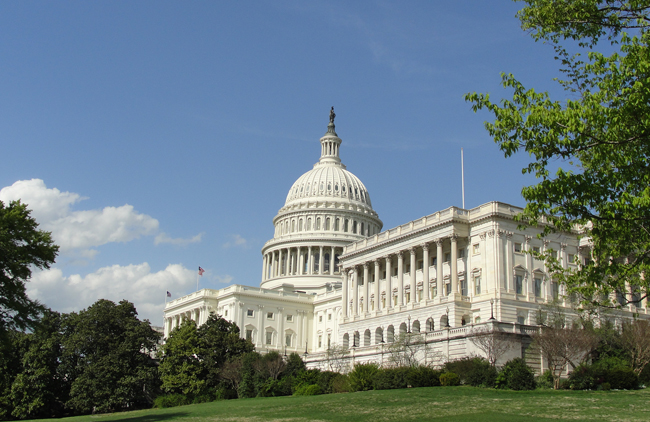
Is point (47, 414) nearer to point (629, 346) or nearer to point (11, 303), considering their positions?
point (11, 303)

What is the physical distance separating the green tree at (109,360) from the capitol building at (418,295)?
64.4ft

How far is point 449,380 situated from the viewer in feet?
176

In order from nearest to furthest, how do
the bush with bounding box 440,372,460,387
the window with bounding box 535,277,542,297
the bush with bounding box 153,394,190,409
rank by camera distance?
the bush with bounding box 440,372,460,387
the bush with bounding box 153,394,190,409
the window with bounding box 535,277,542,297

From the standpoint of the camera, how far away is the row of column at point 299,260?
141 m

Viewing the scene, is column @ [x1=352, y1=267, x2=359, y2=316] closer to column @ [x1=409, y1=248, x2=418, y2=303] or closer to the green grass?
column @ [x1=409, y1=248, x2=418, y2=303]

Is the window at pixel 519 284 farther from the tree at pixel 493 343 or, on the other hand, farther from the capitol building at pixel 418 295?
the tree at pixel 493 343

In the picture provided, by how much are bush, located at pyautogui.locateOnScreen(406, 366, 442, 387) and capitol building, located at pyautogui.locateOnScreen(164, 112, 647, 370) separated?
6735mm

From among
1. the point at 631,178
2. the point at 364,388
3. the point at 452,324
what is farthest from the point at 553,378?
the point at 631,178

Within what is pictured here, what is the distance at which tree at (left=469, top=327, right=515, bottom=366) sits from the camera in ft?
186

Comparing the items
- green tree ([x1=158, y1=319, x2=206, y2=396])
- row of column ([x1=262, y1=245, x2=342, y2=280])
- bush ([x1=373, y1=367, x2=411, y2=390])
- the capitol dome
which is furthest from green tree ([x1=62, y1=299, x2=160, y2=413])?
row of column ([x1=262, y1=245, x2=342, y2=280])

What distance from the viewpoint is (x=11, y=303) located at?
3997cm

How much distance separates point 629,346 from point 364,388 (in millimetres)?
21934

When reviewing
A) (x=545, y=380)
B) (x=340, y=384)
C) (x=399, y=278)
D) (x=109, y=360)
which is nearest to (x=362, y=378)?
(x=340, y=384)

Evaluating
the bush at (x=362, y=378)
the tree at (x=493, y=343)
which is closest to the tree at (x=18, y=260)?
the bush at (x=362, y=378)
